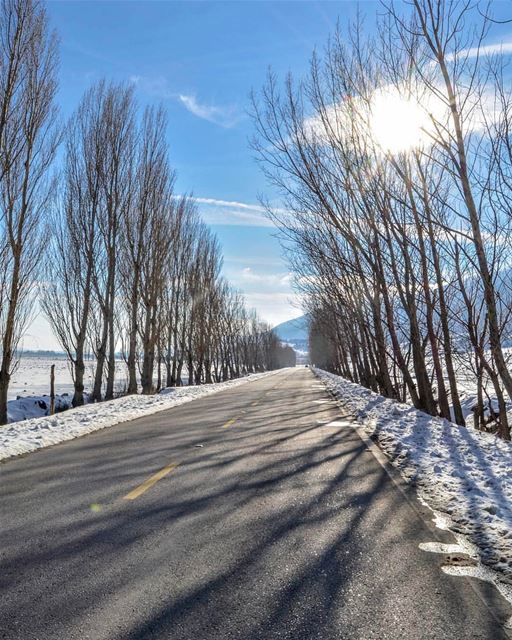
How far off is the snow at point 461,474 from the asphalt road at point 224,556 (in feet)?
1.02

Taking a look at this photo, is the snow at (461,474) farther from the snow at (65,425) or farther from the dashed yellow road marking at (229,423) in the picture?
the snow at (65,425)

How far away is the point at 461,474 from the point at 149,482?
3.71 m

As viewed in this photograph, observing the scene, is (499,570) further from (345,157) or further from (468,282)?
(345,157)

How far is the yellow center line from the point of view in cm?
510

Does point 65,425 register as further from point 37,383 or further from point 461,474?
point 37,383

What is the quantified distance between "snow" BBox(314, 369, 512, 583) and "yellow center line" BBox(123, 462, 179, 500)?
297cm

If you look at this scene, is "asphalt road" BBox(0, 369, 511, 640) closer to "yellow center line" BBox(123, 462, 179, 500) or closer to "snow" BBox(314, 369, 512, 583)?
"yellow center line" BBox(123, 462, 179, 500)

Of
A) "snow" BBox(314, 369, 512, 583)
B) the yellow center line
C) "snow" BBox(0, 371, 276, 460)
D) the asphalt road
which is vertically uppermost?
"snow" BBox(0, 371, 276, 460)

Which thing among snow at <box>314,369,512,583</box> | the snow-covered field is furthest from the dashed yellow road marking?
the snow-covered field

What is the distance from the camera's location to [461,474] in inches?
227

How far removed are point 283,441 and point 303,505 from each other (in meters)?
3.91

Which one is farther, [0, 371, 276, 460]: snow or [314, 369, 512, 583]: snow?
[0, 371, 276, 460]: snow

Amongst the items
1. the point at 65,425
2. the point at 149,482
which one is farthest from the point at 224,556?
the point at 65,425

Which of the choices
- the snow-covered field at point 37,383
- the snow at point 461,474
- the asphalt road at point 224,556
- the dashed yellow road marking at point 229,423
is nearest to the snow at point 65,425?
the asphalt road at point 224,556
